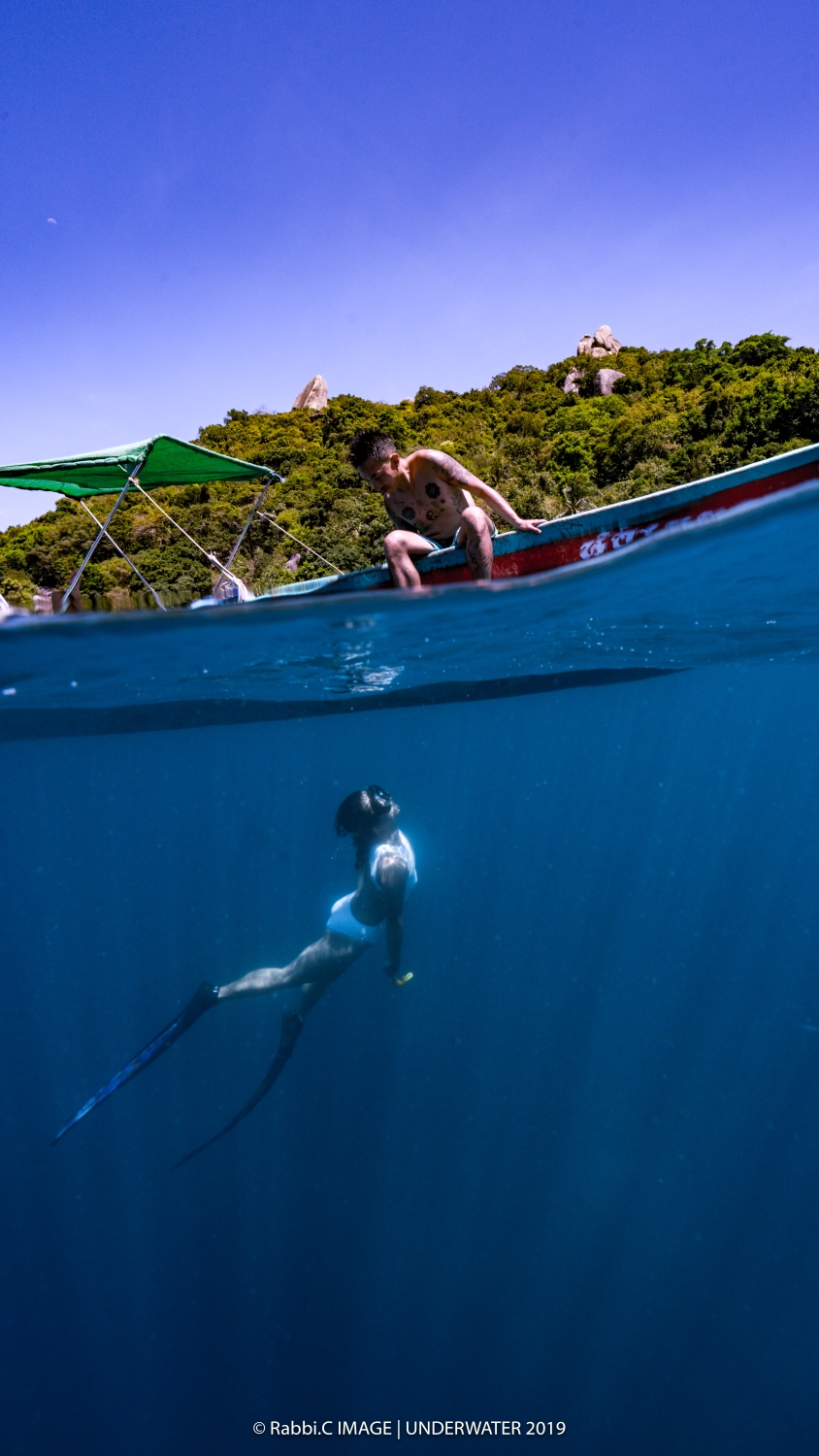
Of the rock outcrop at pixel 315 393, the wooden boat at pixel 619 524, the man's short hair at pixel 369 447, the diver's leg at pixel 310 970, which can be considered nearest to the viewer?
the wooden boat at pixel 619 524

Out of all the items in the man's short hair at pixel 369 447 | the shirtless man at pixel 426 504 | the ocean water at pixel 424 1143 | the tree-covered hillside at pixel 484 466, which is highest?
the tree-covered hillside at pixel 484 466

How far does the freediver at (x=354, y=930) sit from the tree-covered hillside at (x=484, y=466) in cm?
1379

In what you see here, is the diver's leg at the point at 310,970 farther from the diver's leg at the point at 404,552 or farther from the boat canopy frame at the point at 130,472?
the boat canopy frame at the point at 130,472

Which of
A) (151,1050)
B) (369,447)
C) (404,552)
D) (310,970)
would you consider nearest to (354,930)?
(310,970)

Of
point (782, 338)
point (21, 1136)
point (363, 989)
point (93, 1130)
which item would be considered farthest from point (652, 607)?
point (782, 338)

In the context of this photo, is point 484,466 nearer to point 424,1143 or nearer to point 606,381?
point 606,381

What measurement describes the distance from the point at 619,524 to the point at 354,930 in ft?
16.8

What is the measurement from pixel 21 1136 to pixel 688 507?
1955 cm

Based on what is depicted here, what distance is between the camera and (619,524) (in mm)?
7023

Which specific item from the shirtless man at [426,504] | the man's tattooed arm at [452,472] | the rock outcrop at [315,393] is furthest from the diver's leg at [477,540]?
the rock outcrop at [315,393]

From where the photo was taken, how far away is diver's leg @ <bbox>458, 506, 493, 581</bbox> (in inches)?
277

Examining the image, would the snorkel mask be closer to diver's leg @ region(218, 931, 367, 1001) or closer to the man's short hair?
diver's leg @ region(218, 931, 367, 1001)

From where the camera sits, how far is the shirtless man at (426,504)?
6.82 meters

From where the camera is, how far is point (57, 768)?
65.7ft
